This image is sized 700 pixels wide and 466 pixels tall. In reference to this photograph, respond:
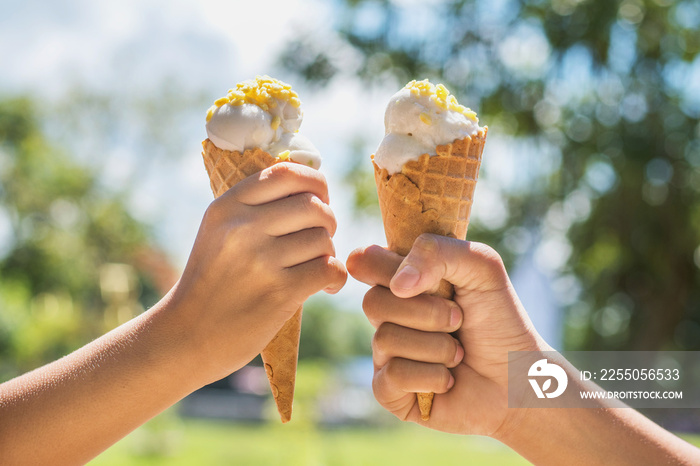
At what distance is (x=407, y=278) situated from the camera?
1.70 metres

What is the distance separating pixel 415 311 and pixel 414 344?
0.11 meters

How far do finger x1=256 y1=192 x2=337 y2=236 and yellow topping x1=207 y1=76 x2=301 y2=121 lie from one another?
368 mm

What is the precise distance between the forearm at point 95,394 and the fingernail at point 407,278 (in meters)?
0.65

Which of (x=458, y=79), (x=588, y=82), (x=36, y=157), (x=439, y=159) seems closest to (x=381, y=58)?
(x=458, y=79)

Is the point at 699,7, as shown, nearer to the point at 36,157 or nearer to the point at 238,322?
the point at 238,322

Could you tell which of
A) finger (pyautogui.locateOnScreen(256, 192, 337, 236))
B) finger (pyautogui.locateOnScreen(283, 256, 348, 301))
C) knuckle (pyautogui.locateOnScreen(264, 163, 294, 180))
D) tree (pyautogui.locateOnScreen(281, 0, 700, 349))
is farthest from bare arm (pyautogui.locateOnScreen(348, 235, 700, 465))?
tree (pyautogui.locateOnScreen(281, 0, 700, 349))

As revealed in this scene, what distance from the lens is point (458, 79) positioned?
12.2m

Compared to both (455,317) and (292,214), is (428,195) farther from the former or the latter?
(292,214)

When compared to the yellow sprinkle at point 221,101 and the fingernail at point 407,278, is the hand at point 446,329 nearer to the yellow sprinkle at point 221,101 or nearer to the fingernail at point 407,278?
the fingernail at point 407,278

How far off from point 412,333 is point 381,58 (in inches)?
452

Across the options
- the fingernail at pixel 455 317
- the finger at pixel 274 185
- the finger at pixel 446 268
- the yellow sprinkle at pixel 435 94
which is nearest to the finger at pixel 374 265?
the finger at pixel 446 268

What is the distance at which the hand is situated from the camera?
178 centimetres

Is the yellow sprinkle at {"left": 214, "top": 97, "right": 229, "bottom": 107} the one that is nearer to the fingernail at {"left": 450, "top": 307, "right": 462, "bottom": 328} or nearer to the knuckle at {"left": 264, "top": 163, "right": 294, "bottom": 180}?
the knuckle at {"left": 264, "top": 163, "right": 294, "bottom": 180}

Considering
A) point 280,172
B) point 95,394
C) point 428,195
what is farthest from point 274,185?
point 95,394
